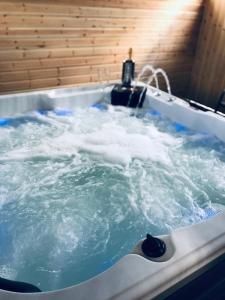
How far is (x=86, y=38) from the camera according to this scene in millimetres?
3076

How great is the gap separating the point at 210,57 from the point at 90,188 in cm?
282

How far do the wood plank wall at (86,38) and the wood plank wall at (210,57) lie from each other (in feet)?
0.45

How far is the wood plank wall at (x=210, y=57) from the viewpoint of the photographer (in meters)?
3.55

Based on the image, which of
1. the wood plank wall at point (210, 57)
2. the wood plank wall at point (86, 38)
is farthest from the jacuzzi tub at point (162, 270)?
the wood plank wall at point (210, 57)

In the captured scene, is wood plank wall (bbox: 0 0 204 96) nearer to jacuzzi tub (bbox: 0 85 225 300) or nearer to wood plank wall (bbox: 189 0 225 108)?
wood plank wall (bbox: 189 0 225 108)

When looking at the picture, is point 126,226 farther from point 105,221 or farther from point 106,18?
point 106,18

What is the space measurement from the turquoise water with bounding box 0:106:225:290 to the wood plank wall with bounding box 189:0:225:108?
1375 millimetres

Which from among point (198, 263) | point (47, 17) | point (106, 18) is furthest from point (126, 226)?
point (106, 18)

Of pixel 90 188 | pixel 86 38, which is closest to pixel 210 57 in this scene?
pixel 86 38

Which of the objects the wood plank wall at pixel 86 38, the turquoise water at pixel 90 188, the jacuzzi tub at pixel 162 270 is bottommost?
the turquoise water at pixel 90 188

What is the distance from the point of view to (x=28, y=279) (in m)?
1.26

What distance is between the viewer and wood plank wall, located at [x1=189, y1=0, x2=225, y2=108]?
355 centimetres

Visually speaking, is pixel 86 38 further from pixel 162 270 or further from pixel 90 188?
pixel 162 270

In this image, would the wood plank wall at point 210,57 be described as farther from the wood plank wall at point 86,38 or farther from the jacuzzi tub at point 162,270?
the jacuzzi tub at point 162,270
